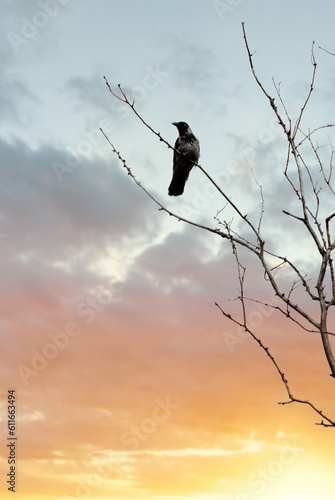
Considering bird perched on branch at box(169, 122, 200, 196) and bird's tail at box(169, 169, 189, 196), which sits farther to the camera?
bird's tail at box(169, 169, 189, 196)

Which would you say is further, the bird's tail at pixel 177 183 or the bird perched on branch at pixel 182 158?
the bird's tail at pixel 177 183

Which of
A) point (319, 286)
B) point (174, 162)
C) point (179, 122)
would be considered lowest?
point (319, 286)

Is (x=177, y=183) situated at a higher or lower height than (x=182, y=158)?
lower

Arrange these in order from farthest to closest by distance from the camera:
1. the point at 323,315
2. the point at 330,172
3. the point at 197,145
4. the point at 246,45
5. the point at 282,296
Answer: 1. the point at 197,145
2. the point at 330,172
3. the point at 246,45
4. the point at 282,296
5. the point at 323,315

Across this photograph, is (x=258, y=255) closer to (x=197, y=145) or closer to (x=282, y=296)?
(x=282, y=296)

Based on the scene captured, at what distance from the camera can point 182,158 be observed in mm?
10312

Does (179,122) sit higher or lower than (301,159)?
higher

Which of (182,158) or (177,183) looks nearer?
(182,158)

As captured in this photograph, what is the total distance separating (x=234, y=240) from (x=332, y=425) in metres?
1.27

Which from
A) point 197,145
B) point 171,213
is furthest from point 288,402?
point 197,145

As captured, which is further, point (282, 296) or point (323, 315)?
point (282, 296)

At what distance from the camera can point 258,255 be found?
315 centimetres

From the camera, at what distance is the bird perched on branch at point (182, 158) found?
10.2 metres

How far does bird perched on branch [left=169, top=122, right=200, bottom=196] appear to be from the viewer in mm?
10195
